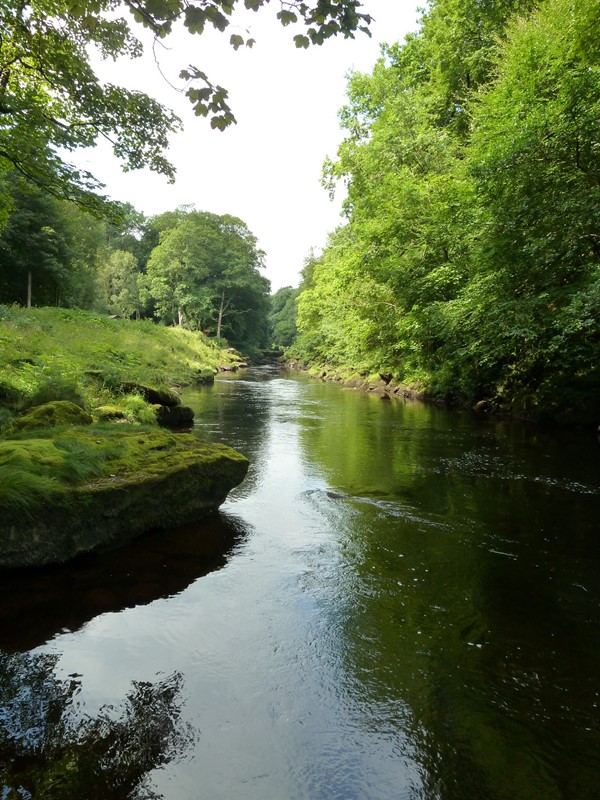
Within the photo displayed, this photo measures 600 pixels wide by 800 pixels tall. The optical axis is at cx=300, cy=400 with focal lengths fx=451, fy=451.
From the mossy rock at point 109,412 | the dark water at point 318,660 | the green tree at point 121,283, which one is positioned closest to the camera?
the dark water at point 318,660

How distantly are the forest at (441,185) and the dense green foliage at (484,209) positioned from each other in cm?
6

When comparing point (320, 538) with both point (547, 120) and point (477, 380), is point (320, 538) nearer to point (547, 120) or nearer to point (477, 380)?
point (547, 120)

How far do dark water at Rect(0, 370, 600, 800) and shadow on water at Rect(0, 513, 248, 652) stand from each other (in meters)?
0.02

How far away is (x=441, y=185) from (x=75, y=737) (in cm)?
2010

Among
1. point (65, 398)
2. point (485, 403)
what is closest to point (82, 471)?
point (65, 398)

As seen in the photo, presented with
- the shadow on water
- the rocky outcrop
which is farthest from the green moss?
the rocky outcrop

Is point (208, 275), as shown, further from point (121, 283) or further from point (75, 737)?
point (75, 737)

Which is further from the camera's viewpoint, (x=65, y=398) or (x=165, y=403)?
(x=165, y=403)

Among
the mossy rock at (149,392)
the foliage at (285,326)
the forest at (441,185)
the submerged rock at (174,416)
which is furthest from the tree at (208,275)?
the submerged rock at (174,416)

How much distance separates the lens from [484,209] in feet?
41.7

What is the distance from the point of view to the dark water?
7.82ft

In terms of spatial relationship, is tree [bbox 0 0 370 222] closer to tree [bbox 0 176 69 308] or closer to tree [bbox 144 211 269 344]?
tree [bbox 0 176 69 308]

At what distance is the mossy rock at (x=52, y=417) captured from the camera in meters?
6.89

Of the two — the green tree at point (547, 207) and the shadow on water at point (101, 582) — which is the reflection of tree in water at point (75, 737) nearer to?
the shadow on water at point (101, 582)
